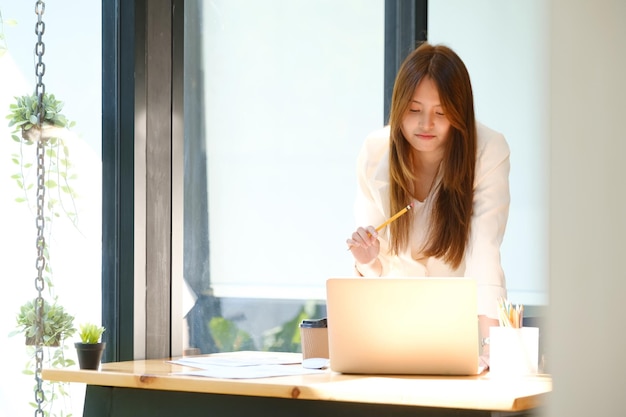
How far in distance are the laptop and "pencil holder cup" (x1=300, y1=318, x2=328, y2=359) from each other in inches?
11.3

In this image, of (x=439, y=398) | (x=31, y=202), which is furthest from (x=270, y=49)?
(x=439, y=398)

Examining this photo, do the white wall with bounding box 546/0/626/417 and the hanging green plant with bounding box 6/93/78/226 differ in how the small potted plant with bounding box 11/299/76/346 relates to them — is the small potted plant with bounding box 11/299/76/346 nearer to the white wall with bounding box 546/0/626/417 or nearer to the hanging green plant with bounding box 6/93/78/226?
the hanging green plant with bounding box 6/93/78/226

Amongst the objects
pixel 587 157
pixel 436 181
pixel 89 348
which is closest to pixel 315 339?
pixel 89 348

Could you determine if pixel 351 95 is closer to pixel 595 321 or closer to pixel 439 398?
pixel 439 398

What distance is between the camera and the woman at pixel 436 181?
2277 millimetres

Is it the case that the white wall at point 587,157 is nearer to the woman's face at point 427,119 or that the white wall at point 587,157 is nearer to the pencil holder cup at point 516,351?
the pencil holder cup at point 516,351

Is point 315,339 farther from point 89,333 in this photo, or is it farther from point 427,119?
point 427,119

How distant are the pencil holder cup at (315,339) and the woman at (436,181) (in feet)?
1.05

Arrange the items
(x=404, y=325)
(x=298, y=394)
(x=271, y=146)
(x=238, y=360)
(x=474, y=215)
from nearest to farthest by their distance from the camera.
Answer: (x=298, y=394) < (x=404, y=325) < (x=238, y=360) < (x=474, y=215) < (x=271, y=146)

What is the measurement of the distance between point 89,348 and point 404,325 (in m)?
0.71

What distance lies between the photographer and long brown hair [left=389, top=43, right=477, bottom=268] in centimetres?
229

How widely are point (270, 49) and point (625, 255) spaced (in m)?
2.47

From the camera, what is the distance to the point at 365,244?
2.14 m

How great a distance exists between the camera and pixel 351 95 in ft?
10.6
